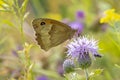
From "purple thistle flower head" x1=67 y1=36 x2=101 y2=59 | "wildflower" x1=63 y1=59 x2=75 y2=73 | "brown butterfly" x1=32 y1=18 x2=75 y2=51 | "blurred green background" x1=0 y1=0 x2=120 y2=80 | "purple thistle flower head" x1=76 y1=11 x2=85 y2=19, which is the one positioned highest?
"purple thistle flower head" x1=76 y1=11 x2=85 y2=19

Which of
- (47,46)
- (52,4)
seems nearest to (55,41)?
(47,46)

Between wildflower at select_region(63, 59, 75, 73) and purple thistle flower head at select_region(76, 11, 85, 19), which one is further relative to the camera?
purple thistle flower head at select_region(76, 11, 85, 19)

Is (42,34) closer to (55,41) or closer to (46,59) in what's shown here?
(55,41)

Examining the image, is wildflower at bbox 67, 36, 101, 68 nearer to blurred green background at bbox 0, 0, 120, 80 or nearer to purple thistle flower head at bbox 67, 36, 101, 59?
purple thistle flower head at bbox 67, 36, 101, 59

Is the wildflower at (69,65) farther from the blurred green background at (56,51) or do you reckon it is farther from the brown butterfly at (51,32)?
the blurred green background at (56,51)

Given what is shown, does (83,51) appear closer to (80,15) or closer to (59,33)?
(59,33)

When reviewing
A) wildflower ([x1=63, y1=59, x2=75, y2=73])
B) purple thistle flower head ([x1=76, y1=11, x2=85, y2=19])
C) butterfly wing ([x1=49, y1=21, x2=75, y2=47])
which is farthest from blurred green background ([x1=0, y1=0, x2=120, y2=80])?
wildflower ([x1=63, y1=59, x2=75, y2=73])
